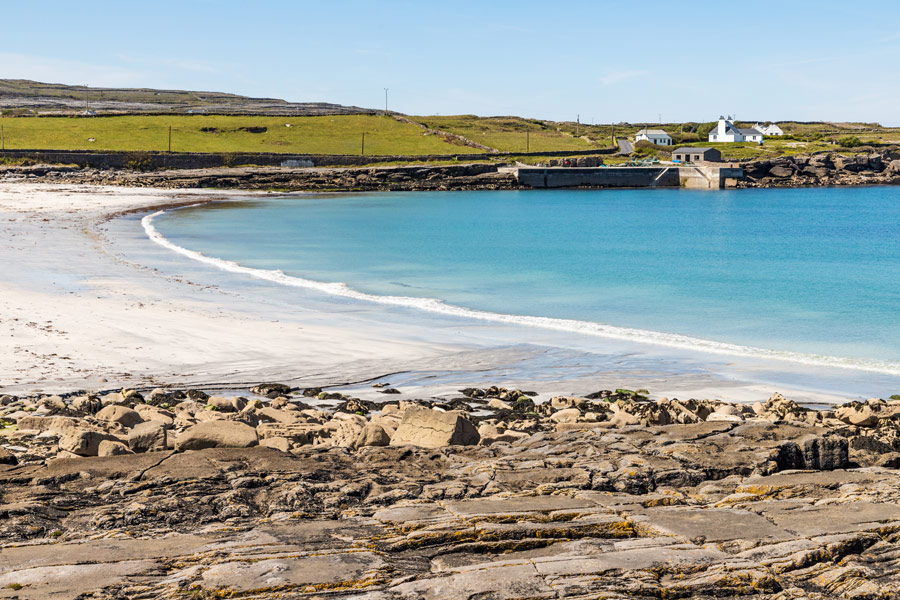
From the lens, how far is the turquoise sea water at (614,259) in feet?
91.4

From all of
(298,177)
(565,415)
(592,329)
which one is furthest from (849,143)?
(565,415)

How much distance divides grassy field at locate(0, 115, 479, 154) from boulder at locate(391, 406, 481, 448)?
118 m

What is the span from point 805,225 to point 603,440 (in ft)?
244

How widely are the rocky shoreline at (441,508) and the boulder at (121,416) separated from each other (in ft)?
0.11

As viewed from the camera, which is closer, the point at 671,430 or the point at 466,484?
the point at 466,484

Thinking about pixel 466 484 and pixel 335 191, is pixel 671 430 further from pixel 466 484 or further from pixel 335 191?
pixel 335 191

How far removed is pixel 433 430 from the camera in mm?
11820

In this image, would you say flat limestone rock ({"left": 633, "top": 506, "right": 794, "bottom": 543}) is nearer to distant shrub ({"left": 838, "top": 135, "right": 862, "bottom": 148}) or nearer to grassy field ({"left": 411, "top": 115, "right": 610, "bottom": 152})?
grassy field ({"left": 411, "top": 115, "right": 610, "bottom": 152})

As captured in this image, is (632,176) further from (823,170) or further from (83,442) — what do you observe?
(83,442)

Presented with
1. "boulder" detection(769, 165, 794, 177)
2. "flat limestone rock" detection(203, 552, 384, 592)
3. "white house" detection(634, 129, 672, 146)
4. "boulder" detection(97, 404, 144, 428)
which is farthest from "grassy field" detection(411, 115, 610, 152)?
"flat limestone rock" detection(203, 552, 384, 592)

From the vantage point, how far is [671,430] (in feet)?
39.0

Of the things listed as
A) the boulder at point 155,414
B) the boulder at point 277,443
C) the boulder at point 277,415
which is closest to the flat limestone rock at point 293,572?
the boulder at point 277,443

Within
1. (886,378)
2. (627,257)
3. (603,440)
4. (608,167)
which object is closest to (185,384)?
(603,440)

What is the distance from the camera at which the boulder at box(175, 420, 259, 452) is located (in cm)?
1080
